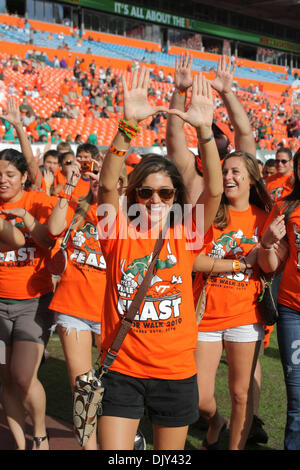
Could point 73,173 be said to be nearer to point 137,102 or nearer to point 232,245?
point 232,245

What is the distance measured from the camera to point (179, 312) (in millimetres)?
2344

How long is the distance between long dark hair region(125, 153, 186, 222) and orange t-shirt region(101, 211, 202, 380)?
0.38ft

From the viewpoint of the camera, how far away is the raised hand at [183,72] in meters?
3.06

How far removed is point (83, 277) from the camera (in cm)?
338

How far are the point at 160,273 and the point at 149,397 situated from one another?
532mm

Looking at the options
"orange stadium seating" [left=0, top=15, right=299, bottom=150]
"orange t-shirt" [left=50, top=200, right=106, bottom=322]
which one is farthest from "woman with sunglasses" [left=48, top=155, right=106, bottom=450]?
"orange stadium seating" [left=0, top=15, right=299, bottom=150]

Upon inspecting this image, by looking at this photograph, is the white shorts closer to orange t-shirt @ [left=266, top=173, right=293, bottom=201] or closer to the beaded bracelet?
the beaded bracelet

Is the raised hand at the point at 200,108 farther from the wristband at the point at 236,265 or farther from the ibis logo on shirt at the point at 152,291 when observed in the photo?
the wristband at the point at 236,265

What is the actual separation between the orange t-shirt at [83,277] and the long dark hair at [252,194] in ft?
2.59

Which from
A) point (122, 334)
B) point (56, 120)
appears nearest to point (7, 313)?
point (122, 334)

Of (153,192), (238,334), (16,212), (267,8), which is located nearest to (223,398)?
(238,334)

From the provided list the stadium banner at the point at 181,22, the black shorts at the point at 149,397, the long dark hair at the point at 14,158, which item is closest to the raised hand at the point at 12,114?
the long dark hair at the point at 14,158

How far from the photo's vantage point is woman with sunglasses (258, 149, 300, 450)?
2.82 m
